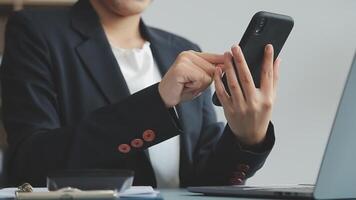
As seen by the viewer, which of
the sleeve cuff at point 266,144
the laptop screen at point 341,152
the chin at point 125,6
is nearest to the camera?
the laptop screen at point 341,152

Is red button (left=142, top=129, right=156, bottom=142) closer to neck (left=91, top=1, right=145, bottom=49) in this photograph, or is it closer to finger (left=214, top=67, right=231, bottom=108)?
finger (left=214, top=67, right=231, bottom=108)

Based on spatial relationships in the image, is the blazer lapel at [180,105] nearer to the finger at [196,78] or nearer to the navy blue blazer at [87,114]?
the navy blue blazer at [87,114]

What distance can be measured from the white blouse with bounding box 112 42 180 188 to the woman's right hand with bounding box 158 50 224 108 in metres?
0.24

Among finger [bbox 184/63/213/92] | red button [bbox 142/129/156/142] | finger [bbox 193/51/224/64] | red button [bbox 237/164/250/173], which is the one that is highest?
finger [bbox 193/51/224/64]

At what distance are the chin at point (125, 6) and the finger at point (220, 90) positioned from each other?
0.39m

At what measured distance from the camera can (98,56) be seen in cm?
125

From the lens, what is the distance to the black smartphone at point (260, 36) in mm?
916

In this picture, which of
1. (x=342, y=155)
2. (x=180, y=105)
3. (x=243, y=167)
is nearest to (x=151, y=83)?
(x=180, y=105)

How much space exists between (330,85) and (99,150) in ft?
4.03

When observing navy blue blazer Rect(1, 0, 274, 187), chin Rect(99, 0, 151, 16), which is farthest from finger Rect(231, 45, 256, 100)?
chin Rect(99, 0, 151, 16)

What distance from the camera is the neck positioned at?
1.34m

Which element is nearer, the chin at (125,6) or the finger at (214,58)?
the finger at (214,58)

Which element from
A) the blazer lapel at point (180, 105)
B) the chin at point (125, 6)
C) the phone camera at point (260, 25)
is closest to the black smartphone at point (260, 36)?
the phone camera at point (260, 25)

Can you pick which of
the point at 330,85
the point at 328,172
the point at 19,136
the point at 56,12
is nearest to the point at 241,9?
the point at 330,85
